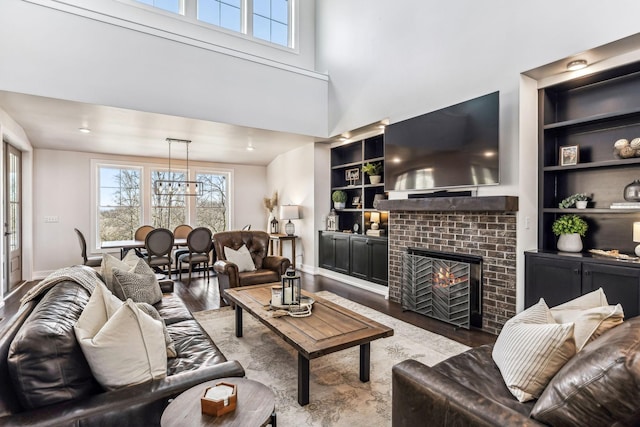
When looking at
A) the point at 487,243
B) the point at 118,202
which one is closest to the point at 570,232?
the point at 487,243

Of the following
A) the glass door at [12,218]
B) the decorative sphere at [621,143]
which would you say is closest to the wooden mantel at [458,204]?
the decorative sphere at [621,143]

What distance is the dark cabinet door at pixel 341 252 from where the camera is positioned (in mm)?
5594

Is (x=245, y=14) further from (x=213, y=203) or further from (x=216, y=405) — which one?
(x=216, y=405)

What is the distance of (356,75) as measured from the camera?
516 cm

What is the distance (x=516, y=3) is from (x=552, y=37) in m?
0.56

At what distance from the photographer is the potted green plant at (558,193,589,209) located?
309 cm

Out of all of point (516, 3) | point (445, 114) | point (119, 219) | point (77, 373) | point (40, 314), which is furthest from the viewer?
point (119, 219)

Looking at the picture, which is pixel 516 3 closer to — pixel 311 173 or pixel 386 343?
pixel 386 343

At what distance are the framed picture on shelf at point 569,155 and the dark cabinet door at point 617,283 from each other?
1.01m

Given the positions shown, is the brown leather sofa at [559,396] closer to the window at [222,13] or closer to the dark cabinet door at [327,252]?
the dark cabinet door at [327,252]

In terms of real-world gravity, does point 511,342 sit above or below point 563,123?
below

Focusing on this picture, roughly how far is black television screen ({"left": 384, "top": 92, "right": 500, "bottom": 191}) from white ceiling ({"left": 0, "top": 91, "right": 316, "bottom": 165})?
2037 mm

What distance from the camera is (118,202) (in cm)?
688

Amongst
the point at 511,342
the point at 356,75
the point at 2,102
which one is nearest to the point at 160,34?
the point at 2,102
